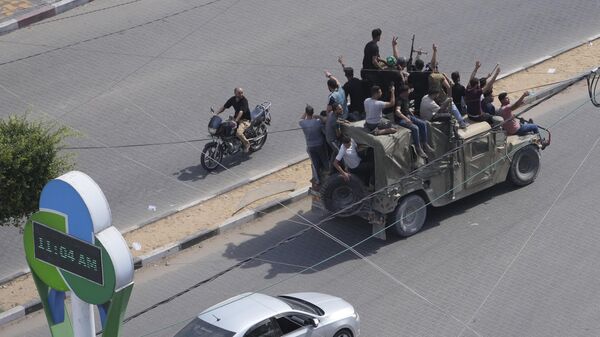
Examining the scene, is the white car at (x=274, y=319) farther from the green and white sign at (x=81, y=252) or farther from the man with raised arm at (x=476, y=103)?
the man with raised arm at (x=476, y=103)

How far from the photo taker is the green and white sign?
38.2 feet

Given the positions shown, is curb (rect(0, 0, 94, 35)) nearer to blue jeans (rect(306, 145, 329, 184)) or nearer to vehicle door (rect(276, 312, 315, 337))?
blue jeans (rect(306, 145, 329, 184))

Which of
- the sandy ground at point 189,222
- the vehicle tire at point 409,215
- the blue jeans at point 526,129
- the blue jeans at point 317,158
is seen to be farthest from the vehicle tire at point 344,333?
the blue jeans at point 526,129

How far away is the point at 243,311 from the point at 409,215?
4618 mm

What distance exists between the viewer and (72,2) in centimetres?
2611

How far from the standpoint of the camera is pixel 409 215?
58.3 ft

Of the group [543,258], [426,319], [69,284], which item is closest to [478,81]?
[543,258]

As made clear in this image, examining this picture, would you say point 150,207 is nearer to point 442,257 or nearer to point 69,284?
point 442,257

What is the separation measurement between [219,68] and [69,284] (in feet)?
39.8

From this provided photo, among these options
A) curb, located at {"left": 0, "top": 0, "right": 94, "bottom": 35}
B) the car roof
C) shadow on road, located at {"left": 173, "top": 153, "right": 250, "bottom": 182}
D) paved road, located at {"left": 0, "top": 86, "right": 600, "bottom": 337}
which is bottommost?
paved road, located at {"left": 0, "top": 86, "right": 600, "bottom": 337}

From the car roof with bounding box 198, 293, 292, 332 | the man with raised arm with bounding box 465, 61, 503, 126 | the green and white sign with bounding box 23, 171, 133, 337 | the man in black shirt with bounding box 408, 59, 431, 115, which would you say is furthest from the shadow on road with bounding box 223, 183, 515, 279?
the green and white sign with bounding box 23, 171, 133, 337

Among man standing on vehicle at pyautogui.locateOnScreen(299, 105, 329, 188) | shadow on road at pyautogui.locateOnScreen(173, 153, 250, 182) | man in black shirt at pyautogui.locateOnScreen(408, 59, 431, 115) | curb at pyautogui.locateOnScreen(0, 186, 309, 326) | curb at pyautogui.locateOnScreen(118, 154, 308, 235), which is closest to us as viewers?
curb at pyautogui.locateOnScreen(0, 186, 309, 326)

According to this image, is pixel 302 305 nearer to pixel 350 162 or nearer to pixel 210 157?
pixel 350 162

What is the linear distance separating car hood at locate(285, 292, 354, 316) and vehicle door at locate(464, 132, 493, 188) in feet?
13.8
